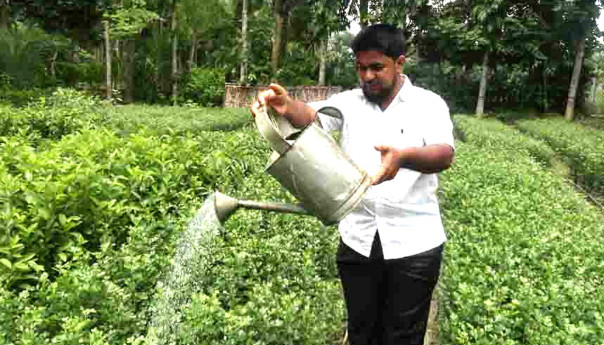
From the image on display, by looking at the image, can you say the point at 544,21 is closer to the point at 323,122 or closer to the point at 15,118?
the point at 15,118

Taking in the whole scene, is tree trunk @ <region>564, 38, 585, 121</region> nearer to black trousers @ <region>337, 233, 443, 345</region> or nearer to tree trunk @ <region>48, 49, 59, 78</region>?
tree trunk @ <region>48, 49, 59, 78</region>

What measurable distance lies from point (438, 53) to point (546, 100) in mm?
6167

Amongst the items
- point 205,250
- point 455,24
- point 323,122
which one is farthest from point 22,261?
point 455,24

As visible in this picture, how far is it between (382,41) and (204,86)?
2093cm

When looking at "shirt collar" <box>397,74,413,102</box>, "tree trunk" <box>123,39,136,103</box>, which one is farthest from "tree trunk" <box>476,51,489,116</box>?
"shirt collar" <box>397,74,413,102</box>

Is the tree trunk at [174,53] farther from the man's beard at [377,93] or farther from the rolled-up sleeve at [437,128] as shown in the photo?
the rolled-up sleeve at [437,128]

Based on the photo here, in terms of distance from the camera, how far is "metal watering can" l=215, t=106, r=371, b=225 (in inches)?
78.7

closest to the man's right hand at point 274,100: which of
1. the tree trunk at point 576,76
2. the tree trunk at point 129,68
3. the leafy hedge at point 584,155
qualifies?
the leafy hedge at point 584,155

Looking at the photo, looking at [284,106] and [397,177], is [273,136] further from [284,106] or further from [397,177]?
[397,177]

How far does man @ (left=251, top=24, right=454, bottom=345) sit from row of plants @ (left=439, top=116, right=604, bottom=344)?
0.48 m

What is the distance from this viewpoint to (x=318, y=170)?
79.8 inches

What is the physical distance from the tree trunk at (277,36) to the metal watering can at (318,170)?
22.4m

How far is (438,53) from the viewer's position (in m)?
29.7

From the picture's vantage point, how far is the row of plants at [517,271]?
2.76 m
